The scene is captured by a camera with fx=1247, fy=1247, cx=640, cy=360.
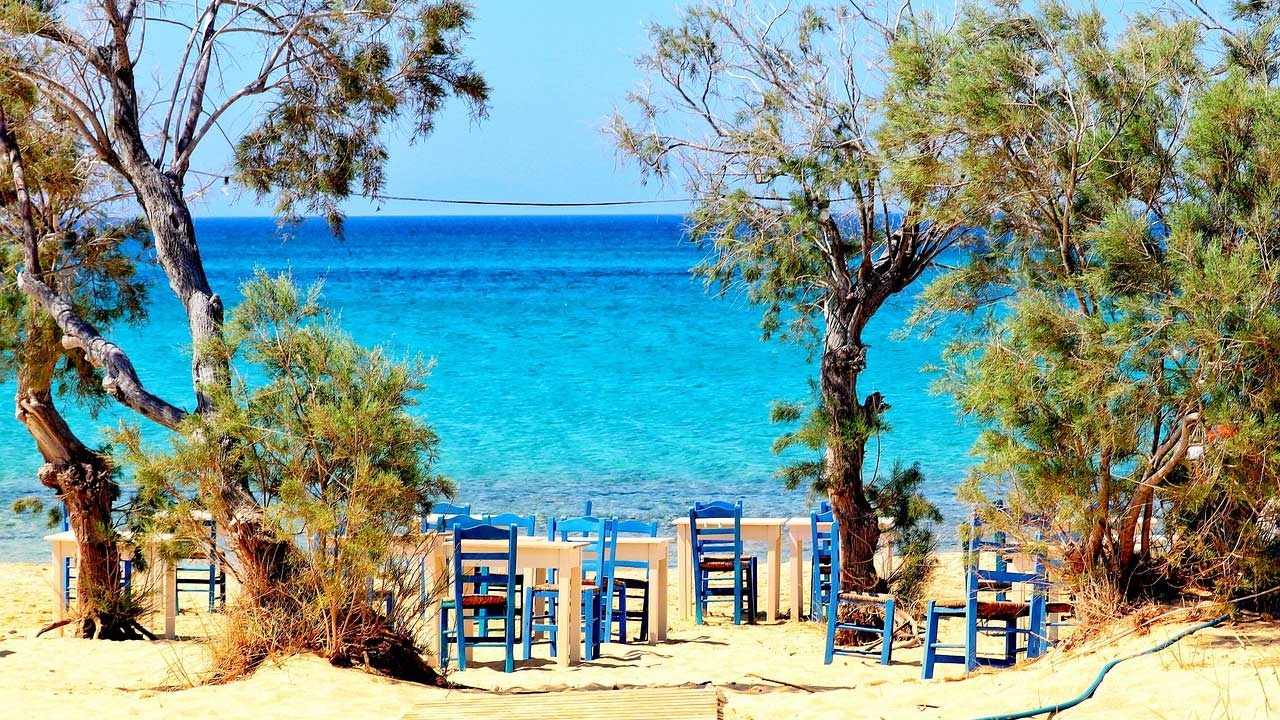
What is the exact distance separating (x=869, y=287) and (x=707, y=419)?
1339cm

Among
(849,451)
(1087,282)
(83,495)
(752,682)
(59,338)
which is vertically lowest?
(752,682)

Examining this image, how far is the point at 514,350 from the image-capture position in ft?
96.9

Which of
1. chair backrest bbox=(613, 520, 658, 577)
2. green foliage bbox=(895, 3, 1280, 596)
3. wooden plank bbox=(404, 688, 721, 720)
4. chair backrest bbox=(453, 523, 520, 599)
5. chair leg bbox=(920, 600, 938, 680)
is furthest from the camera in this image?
chair backrest bbox=(613, 520, 658, 577)

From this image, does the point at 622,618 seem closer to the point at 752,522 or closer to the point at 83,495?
the point at 752,522

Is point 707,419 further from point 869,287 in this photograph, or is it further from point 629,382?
point 869,287

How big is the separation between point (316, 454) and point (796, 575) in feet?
14.0

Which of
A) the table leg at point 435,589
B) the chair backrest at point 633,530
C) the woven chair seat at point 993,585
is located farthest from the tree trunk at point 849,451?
the table leg at point 435,589

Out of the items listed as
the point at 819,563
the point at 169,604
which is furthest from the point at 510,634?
the point at 819,563

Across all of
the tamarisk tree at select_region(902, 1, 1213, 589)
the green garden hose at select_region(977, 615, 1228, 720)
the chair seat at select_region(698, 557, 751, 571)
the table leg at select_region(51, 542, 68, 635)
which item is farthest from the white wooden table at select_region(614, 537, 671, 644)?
the table leg at select_region(51, 542, 68, 635)

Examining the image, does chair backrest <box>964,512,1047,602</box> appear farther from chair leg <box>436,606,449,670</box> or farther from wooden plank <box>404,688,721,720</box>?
chair leg <box>436,606,449,670</box>

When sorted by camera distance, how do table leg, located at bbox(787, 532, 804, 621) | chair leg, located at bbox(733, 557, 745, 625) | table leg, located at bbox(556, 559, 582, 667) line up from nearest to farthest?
table leg, located at bbox(556, 559, 582, 667) < chair leg, located at bbox(733, 557, 745, 625) < table leg, located at bbox(787, 532, 804, 621)

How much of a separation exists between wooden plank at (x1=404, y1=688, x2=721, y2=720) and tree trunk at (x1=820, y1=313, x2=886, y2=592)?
2697 millimetres

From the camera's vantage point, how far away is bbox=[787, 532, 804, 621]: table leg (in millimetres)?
9008

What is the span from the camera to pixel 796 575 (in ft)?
30.1
